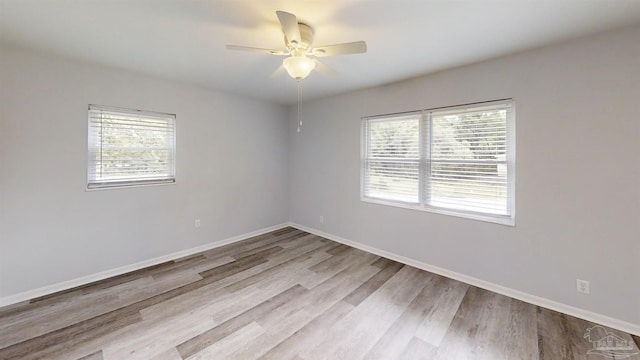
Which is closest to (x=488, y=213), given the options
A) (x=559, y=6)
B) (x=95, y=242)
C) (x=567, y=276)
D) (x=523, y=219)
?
(x=523, y=219)

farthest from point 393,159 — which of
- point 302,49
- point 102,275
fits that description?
point 102,275

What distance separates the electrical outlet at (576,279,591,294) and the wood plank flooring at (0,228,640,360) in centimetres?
26

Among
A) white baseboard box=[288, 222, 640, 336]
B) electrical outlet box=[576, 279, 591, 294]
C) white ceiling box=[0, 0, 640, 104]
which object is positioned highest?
white ceiling box=[0, 0, 640, 104]

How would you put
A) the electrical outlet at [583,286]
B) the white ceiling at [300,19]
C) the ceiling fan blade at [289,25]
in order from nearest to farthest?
the ceiling fan blade at [289,25] → the white ceiling at [300,19] → the electrical outlet at [583,286]

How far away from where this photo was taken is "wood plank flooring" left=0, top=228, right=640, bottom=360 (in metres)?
1.82

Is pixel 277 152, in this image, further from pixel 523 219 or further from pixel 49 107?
pixel 523 219

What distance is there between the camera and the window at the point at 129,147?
2814mm

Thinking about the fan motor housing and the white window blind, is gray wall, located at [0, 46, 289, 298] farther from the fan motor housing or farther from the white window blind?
the fan motor housing

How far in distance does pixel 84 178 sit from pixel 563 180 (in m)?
4.87

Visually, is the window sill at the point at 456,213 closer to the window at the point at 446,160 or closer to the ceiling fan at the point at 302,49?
the window at the point at 446,160

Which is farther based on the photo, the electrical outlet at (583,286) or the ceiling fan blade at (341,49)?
the electrical outlet at (583,286)

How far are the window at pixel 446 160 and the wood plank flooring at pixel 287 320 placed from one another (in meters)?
0.92

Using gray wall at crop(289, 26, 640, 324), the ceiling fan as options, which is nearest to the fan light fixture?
the ceiling fan

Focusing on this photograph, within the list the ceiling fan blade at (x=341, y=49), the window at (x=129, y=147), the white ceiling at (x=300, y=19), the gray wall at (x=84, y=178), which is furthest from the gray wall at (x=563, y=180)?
the window at (x=129, y=147)
